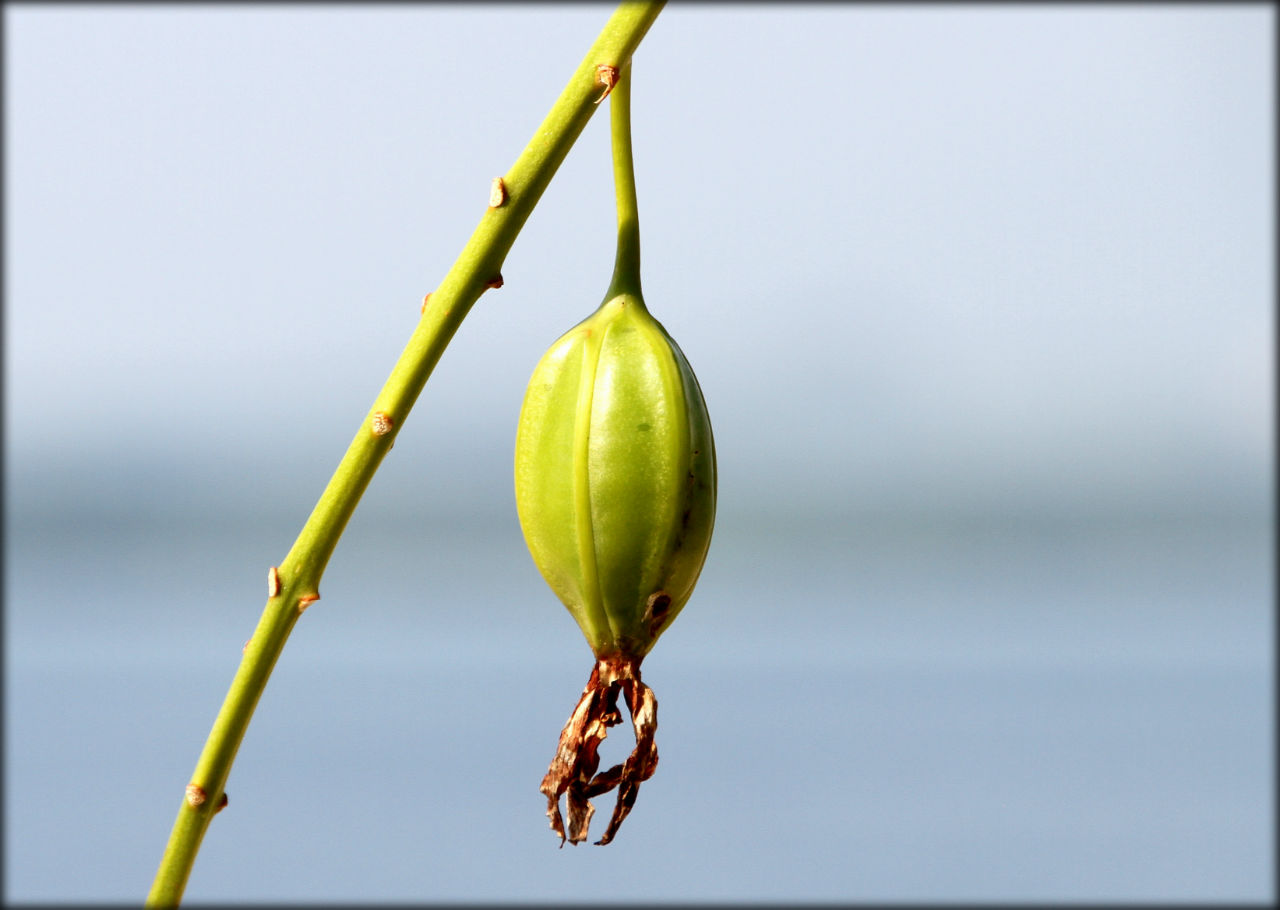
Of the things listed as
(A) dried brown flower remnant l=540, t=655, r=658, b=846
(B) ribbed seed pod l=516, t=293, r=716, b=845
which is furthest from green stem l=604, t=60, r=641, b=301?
(A) dried brown flower remnant l=540, t=655, r=658, b=846

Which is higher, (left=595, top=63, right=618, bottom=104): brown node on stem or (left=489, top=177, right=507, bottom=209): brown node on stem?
(left=595, top=63, right=618, bottom=104): brown node on stem

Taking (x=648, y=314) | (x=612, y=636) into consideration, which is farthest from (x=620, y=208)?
(x=612, y=636)

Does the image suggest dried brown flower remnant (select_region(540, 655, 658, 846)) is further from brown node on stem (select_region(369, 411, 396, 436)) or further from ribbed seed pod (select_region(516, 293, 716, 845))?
brown node on stem (select_region(369, 411, 396, 436))

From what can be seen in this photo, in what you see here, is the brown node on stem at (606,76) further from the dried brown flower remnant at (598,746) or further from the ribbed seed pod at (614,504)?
the dried brown flower remnant at (598,746)

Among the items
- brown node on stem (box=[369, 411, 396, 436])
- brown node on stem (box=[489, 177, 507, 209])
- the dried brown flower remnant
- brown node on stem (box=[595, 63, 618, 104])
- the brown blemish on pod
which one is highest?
brown node on stem (box=[595, 63, 618, 104])

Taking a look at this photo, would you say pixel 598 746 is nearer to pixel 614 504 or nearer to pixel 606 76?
pixel 614 504

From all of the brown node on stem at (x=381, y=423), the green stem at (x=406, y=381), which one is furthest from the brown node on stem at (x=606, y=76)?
the brown node on stem at (x=381, y=423)

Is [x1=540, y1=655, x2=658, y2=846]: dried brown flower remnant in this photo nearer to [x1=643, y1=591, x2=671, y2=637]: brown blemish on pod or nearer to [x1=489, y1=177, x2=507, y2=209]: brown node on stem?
[x1=643, y1=591, x2=671, y2=637]: brown blemish on pod

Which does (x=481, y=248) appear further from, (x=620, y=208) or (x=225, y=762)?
(x=225, y=762)
